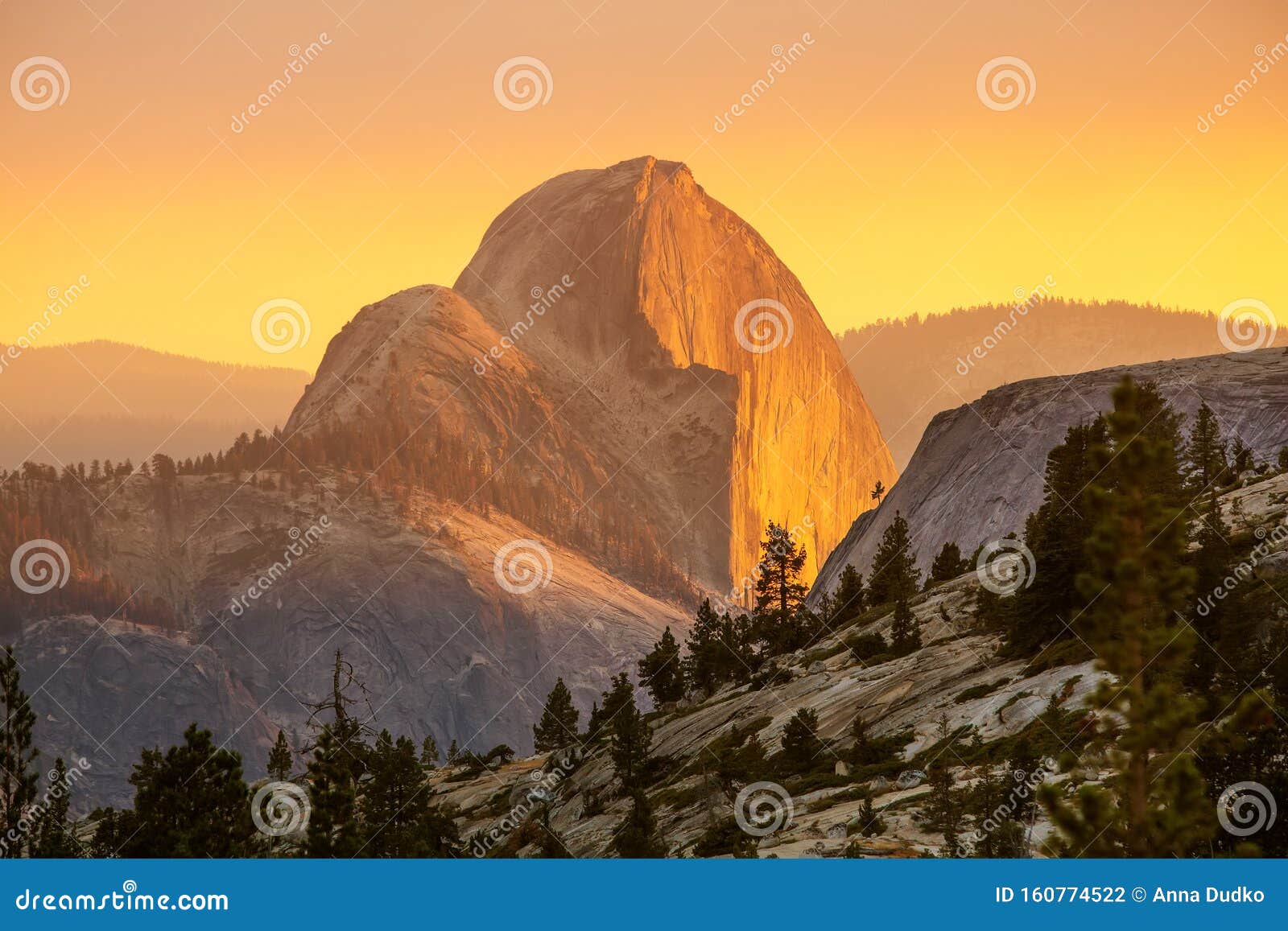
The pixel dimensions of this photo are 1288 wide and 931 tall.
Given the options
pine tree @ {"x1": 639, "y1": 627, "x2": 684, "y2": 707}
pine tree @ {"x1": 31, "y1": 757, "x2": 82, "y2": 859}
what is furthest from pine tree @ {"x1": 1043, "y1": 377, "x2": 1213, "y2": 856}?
pine tree @ {"x1": 639, "y1": 627, "x2": 684, "y2": 707}

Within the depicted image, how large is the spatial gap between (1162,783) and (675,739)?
43.1 meters

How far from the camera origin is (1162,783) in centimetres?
2538

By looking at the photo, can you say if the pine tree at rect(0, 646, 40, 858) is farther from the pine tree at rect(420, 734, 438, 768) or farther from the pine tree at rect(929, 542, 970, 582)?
the pine tree at rect(420, 734, 438, 768)

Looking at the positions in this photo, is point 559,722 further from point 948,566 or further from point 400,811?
point 400,811

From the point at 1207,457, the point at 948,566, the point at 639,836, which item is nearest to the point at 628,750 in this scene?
the point at 639,836

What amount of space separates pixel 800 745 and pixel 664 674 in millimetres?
32627

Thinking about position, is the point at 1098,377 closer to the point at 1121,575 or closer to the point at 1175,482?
the point at 1175,482

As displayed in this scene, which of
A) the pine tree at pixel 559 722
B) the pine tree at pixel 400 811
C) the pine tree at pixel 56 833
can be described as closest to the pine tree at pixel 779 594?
the pine tree at pixel 559 722

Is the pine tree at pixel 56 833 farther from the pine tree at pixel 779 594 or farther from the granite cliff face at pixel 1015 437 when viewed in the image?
the granite cliff face at pixel 1015 437

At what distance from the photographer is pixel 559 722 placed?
89125 mm

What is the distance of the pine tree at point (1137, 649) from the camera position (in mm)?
25000

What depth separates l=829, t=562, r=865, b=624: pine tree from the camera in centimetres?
8338

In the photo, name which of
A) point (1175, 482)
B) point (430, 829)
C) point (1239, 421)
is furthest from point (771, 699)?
point (1239, 421)

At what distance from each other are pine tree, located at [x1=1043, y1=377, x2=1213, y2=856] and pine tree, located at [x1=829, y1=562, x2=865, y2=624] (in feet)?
181
